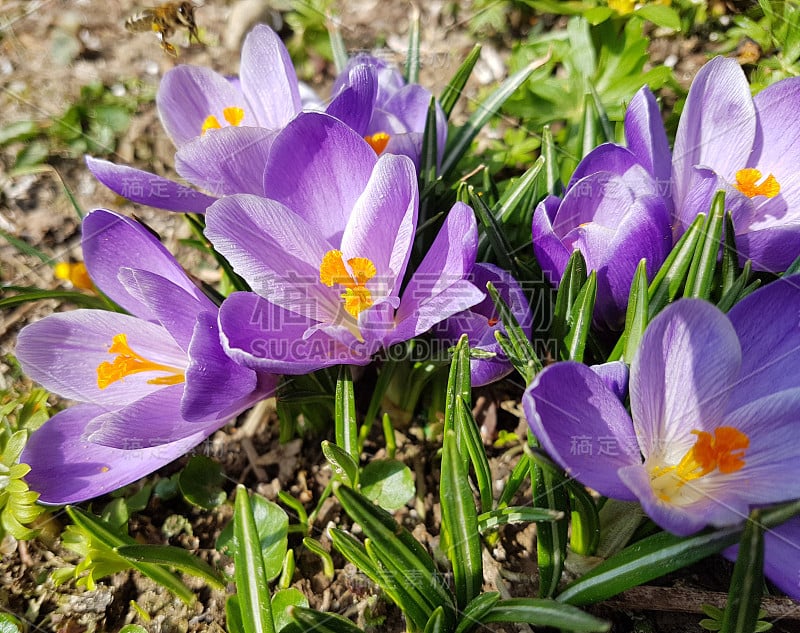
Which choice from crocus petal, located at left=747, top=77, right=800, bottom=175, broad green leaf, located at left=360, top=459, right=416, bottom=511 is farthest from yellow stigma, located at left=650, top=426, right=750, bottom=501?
crocus petal, located at left=747, top=77, right=800, bottom=175

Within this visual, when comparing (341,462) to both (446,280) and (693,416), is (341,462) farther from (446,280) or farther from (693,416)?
(693,416)

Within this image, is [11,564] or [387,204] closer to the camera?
[387,204]

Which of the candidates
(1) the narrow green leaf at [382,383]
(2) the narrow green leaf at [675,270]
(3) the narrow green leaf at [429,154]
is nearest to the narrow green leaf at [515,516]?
(1) the narrow green leaf at [382,383]

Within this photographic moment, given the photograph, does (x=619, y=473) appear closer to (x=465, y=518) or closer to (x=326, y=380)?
(x=465, y=518)

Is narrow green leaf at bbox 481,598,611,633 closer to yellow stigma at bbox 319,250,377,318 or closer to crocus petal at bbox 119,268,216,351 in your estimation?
yellow stigma at bbox 319,250,377,318

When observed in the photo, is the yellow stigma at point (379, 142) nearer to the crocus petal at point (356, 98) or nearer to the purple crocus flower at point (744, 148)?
the crocus petal at point (356, 98)

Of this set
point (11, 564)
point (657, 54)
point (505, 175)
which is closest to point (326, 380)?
point (11, 564)
